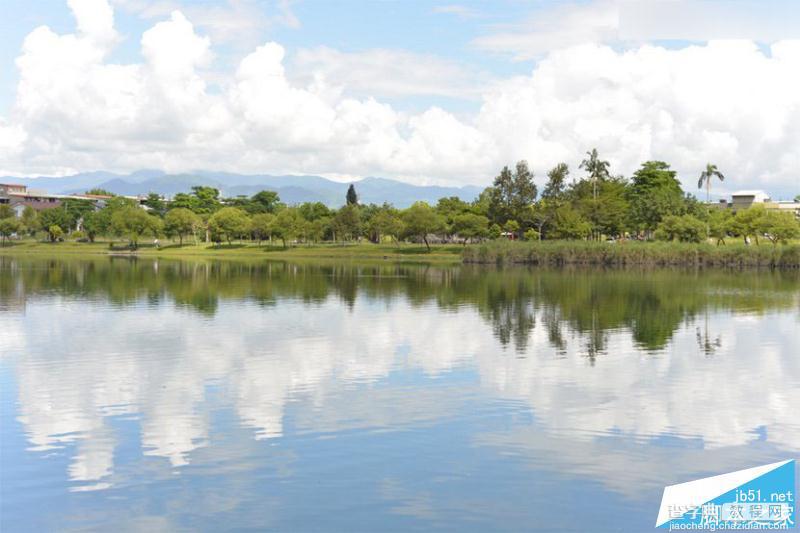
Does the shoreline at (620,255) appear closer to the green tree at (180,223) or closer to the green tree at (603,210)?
the green tree at (603,210)

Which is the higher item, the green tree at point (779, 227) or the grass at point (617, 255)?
the green tree at point (779, 227)

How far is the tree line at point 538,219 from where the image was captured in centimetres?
11806

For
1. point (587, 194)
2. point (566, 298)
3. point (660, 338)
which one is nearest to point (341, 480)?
point (660, 338)

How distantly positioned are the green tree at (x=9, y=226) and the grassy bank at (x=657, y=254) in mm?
106856

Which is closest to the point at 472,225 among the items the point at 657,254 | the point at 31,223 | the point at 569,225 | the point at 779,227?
the point at 569,225

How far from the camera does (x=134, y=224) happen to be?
14362cm

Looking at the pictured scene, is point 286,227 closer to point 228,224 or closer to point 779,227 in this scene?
point 228,224

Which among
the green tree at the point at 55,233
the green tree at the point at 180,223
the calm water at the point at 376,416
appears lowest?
the calm water at the point at 376,416

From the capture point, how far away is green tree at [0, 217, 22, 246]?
525 ft

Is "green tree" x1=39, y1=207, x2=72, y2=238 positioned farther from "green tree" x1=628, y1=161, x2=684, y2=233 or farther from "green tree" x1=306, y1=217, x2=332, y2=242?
"green tree" x1=628, y1=161, x2=684, y2=233

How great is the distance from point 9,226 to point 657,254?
412 ft

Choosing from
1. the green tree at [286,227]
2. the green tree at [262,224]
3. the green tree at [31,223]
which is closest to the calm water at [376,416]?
the green tree at [286,227]

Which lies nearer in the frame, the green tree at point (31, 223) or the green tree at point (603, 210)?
the green tree at point (603, 210)

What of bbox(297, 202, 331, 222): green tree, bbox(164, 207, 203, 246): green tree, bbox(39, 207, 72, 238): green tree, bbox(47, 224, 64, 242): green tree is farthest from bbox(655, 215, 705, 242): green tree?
bbox(39, 207, 72, 238): green tree
